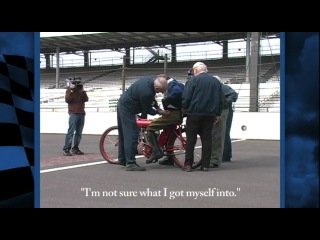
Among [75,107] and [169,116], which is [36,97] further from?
[75,107]

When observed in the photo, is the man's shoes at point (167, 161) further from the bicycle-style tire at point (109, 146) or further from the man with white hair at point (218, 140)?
the bicycle-style tire at point (109, 146)

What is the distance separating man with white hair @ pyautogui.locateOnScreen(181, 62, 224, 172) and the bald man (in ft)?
1.36

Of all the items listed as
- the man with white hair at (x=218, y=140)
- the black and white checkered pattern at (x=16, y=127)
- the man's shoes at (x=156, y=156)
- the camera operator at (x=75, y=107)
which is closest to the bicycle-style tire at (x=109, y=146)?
the man's shoes at (x=156, y=156)

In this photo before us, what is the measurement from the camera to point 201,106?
5855mm

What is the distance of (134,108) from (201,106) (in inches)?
40.5

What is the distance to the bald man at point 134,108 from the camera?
5.95 m

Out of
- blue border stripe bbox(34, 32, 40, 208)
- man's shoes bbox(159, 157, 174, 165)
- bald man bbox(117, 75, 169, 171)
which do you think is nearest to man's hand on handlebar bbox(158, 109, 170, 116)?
bald man bbox(117, 75, 169, 171)

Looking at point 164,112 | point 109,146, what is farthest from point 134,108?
point 109,146

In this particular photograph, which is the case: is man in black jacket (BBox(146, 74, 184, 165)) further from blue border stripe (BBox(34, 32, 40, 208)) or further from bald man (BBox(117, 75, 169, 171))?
blue border stripe (BBox(34, 32, 40, 208))

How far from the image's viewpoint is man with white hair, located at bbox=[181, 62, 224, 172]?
5.85m
